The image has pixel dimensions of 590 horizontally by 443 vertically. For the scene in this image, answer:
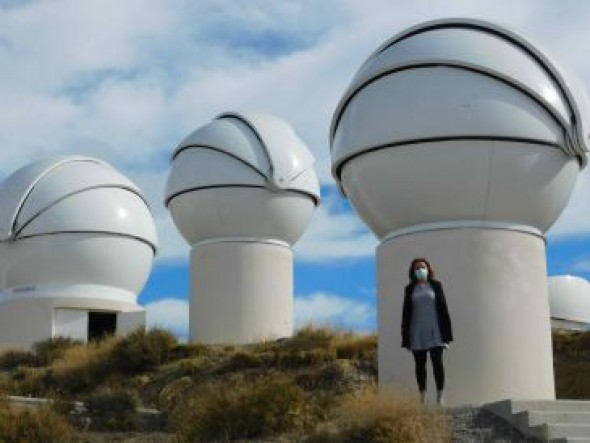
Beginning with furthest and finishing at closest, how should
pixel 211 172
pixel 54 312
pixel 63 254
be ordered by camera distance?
1. pixel 54 312
2. pixel 63 254
3. pixel 211 172

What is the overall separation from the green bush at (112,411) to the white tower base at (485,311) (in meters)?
3.26

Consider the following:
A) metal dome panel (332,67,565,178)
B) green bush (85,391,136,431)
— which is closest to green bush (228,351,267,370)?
green bush (85,391,136,431)

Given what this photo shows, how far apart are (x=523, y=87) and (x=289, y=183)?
37.5 feet

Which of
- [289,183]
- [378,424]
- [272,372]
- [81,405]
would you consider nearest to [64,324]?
[289,183]

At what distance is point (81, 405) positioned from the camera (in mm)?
13891

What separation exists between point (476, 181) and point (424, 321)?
2.62 meters

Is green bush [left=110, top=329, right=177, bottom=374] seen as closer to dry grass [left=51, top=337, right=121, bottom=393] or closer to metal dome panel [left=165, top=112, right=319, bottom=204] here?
dry grass [left=51, top=337, right=121, bottom=393]

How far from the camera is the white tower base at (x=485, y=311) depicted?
42.2 ft

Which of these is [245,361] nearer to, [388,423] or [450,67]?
[450,67]

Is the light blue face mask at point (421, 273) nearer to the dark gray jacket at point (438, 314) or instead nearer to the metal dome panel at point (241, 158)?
the dark gray jacket at point (438, 314)

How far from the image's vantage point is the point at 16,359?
76.6 feet

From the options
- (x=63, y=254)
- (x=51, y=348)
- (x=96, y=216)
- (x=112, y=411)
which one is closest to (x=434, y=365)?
(x=112, y=411)

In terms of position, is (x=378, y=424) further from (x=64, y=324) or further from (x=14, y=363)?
(x=64, y=324)

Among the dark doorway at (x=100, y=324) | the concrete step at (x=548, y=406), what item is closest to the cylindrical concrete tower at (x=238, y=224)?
the dark doorway at (x=100, y=324)
